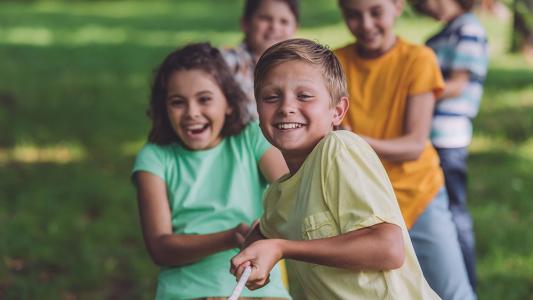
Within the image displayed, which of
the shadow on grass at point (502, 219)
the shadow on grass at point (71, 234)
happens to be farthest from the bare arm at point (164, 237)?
the shadow on grass at point (502, 219)

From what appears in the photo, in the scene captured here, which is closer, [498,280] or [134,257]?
[498,280]

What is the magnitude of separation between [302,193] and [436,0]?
2423 millimetres

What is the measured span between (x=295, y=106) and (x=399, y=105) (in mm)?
1304

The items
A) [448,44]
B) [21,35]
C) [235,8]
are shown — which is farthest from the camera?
[235,8]

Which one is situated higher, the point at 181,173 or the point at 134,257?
the point at 181,173

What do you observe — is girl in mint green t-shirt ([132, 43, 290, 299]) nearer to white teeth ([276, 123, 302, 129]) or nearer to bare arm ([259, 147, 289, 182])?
bare arm ([259, 147, 289, 182])

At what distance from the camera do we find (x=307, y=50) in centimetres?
232

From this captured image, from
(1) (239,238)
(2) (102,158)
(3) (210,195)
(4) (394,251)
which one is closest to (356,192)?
(4) (394,251)

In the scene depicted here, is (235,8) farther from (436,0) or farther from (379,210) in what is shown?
(379,210)

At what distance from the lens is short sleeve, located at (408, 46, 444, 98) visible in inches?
137

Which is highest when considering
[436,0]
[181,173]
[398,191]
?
[436,0]

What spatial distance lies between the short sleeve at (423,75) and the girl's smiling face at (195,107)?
0.78 m

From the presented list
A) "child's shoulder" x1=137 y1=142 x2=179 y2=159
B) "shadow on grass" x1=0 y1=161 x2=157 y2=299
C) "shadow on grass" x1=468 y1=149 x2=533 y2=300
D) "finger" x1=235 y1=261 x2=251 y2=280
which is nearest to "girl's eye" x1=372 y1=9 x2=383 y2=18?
"child's shoulder" x1=137 y1=142 x2=179 y2=159

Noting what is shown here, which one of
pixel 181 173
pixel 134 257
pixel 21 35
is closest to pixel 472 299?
pixel 181 173
